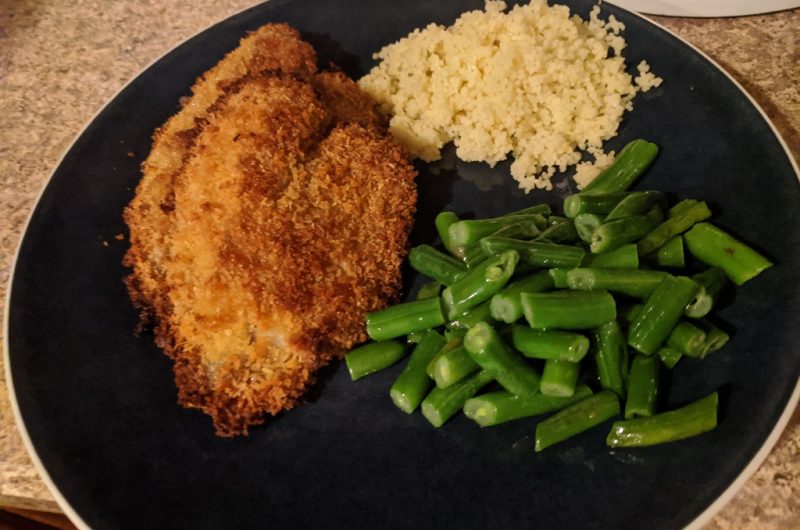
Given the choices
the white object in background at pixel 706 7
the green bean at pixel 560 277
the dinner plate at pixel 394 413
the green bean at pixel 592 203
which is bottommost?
the dinner plate at pixel 394 413

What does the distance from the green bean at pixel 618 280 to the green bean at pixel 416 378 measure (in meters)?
0.40

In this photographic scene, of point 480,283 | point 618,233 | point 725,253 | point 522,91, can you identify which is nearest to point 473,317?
point 480,283

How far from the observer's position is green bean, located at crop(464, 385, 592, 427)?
1.62 metres

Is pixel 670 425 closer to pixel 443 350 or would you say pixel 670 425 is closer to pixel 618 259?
pixel 618 259

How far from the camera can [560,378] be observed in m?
1.58

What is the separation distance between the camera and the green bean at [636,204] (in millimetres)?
1808

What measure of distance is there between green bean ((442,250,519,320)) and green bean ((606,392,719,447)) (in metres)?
0.46

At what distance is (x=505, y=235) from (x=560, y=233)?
6.3 inches

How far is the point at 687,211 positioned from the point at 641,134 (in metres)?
0.43

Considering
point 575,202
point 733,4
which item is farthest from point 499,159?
point 733,4

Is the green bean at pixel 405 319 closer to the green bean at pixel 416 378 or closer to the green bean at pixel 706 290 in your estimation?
the green bean at pixel 416 378

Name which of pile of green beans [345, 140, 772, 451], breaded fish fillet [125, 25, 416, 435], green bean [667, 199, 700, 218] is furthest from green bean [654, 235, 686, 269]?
breaded fish fillet [125, 25, 416, 435]

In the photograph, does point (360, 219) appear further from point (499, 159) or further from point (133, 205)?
point (133, 205)

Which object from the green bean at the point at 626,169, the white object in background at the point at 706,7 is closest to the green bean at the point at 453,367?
the green bean at the point at 626,169
